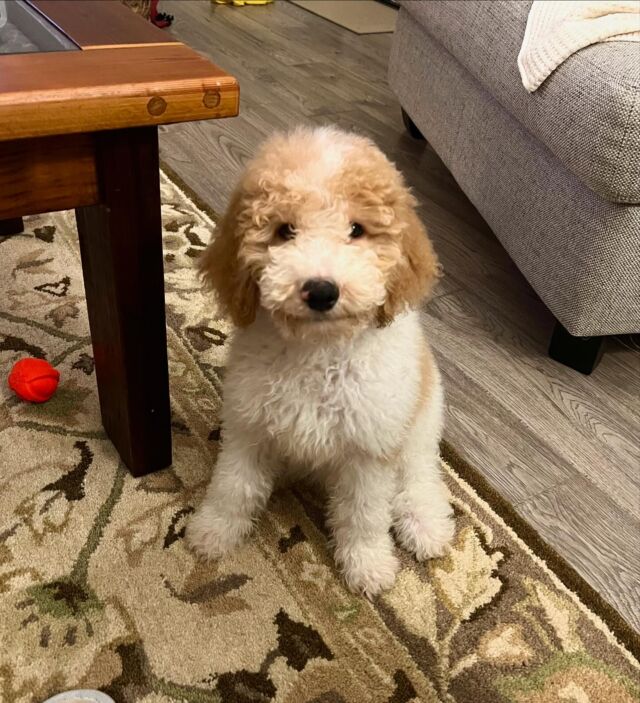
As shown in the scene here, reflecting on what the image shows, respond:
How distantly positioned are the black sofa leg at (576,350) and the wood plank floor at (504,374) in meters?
0.03

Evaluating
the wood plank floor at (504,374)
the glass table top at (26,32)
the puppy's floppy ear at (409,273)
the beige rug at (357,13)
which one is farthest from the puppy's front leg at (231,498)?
the beige rug at (357,13)

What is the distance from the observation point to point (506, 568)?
1.18 m

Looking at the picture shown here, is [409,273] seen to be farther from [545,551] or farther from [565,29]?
[565,29]

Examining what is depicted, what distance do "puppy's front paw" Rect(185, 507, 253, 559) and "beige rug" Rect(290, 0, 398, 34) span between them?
3.41 metres

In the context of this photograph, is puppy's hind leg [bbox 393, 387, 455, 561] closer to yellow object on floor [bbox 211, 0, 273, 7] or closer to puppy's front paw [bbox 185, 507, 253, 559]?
puppy's front paw [bbox 185, 507, 253, 559]

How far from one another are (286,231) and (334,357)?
20cm

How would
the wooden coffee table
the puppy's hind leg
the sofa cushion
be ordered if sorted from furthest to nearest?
the sofa cushion, the puppy's hind leg, the wooden coffee table

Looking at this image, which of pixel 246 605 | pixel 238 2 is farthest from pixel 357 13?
pixel 246 605

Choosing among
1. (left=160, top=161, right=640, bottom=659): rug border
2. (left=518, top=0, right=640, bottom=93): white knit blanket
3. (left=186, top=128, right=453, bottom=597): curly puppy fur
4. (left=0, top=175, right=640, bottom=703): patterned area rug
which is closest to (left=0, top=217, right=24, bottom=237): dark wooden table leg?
(left=0, top=175, right=640, bottom=703): patterned area rug

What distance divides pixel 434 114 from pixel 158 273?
1417mm

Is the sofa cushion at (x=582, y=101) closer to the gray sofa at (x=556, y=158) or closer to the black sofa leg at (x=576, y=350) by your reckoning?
the gray sofa at (x=556, y=158)

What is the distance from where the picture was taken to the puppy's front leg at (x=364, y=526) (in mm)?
1081

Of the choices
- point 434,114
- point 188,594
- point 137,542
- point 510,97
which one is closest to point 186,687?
point 188,594

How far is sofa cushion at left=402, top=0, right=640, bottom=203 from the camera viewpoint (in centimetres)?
130
